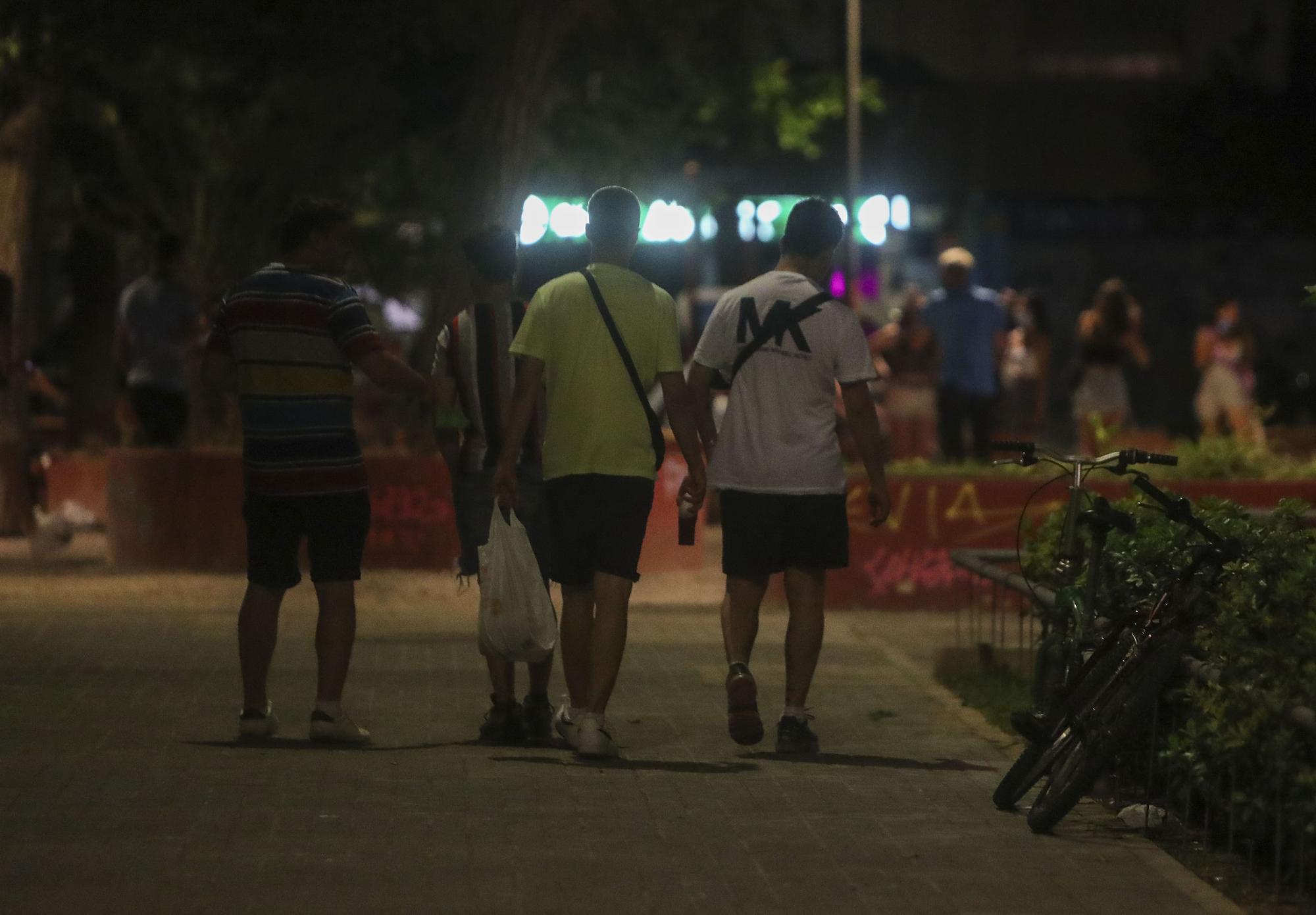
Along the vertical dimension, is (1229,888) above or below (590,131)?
below

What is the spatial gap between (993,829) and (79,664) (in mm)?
4955

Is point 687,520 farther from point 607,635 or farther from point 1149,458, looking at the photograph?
point 1149,458

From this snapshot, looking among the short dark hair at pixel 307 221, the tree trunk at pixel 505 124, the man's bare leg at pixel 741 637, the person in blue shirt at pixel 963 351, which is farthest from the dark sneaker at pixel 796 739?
the tree trunk at pixel 505 124

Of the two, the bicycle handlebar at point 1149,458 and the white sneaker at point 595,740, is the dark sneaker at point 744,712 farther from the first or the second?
the bicycle handlebar at point 1149,458

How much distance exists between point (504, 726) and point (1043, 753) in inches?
82.3

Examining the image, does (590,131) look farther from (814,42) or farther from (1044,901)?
(814,42)

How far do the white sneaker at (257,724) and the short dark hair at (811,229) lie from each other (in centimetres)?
241

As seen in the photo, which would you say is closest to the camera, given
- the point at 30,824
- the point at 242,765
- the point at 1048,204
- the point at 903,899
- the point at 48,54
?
the point at 903,899

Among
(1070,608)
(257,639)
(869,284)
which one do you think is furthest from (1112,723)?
(869,284)

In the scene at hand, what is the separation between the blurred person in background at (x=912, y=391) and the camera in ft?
56.9

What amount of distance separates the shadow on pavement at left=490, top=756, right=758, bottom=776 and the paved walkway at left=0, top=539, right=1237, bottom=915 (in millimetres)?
16

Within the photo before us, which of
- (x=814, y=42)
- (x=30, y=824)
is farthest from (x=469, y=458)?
(x=814, y=42)

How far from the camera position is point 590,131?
27812 millimetres

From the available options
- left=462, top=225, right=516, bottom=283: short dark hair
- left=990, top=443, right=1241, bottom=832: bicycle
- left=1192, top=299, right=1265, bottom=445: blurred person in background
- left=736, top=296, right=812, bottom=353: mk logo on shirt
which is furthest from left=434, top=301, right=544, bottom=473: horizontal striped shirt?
left=1192, top=299, right=1265, bottom=445: blurred person in background
